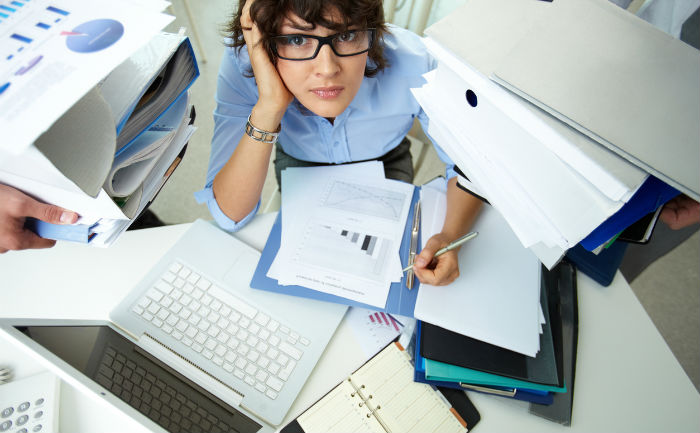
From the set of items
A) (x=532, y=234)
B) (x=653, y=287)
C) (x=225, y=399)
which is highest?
(x=532, y=234)

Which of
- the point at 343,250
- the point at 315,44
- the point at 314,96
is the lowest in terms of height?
the point at 343,250

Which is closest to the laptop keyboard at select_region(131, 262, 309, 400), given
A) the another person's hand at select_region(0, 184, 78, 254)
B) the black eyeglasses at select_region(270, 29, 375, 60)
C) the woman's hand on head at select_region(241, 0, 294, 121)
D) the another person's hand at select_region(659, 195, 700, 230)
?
the another person's hand at select_region(0, 184, 78, 254)

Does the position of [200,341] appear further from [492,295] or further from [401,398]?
[492,295]

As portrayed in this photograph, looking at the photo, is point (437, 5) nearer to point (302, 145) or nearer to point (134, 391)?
point (302, 145)

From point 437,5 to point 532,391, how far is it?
1638 mm

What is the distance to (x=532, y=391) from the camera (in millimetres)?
721

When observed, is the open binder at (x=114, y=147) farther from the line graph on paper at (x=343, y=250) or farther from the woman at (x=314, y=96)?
the line graph on paper at (x=343, y=250)

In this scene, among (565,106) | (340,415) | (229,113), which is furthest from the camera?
(229,113)

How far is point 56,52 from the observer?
0.46 meters

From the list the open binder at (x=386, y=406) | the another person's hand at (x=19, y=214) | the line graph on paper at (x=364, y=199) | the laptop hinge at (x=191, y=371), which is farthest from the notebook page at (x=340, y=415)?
the another person's hand at (x=19, y=214)

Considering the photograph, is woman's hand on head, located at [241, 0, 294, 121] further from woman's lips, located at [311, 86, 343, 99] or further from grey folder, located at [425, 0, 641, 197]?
grey folder, located at [425, 0, 641, 197]

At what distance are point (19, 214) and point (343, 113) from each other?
0.74 metres

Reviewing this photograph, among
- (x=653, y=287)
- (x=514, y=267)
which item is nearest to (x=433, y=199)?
(x=514, y=267)

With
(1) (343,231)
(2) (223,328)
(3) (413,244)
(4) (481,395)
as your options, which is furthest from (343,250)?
(4) (481,395)
